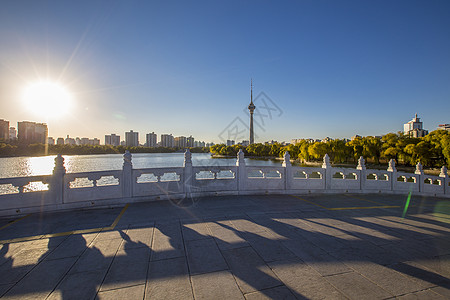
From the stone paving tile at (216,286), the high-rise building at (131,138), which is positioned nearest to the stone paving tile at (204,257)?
the stone paving tile at (216,286)

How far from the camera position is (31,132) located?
265ft

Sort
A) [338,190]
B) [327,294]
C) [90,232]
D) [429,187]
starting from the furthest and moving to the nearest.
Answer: [429,187] < [338,190] < [90,232] < [327,294]

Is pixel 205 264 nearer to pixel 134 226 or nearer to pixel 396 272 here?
pixel 134 226

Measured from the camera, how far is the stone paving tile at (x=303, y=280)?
2.53m

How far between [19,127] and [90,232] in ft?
352

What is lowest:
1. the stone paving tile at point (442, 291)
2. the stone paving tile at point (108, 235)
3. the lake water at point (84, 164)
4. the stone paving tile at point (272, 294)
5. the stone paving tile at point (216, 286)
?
the lake water at point (84, 164)

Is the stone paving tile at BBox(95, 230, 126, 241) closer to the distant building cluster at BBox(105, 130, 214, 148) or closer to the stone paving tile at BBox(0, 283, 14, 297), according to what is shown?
the stone paving tile at BBox(0, 283, 14, 297)

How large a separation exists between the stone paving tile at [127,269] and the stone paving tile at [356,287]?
2683 millimetres

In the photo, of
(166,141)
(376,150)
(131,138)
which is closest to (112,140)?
(131,138)

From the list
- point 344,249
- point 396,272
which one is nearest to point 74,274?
point 344,249

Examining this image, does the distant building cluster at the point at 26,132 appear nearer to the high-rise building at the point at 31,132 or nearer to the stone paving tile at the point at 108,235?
the high-rise building at the point at 31,132

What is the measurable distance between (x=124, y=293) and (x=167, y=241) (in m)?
1.44

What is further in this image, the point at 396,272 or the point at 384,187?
the point at 384,187

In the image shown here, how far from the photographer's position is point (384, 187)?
10070 mm
